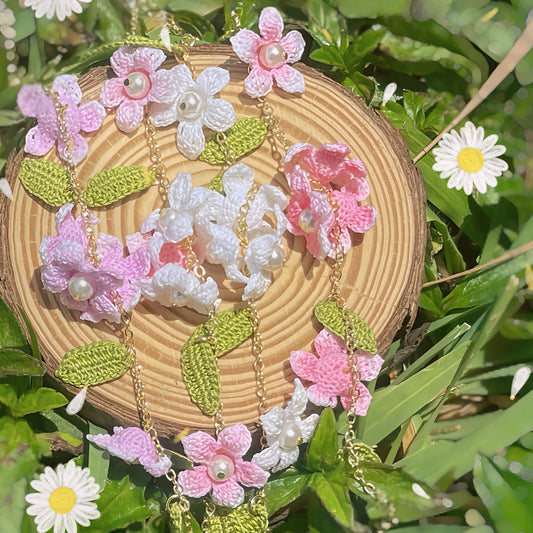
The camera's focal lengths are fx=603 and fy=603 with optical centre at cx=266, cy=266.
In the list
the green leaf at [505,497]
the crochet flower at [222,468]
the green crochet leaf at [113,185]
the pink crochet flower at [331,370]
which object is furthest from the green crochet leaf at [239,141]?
the green leaf at [505,497]

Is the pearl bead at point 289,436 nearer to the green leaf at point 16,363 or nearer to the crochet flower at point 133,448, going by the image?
the crochet flower at point 133,448

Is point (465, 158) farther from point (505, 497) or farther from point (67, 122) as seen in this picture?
point (67, 122)

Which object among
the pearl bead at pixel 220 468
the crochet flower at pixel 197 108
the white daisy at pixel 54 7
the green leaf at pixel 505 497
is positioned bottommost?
the pearl bead at pixel 220 468

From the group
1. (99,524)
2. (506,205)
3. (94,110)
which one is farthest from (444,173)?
(99,524)

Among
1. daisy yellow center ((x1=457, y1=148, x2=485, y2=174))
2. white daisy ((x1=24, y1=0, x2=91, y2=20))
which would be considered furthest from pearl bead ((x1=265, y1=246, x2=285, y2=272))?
white daisy ((x1=24, y1=0, x2=91, y2=20))

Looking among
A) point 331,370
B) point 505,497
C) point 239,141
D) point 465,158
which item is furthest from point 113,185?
point 505,497

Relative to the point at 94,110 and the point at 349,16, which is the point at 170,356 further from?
the point at 349,16
